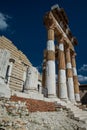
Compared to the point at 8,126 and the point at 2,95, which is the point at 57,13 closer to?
the point at 2,95

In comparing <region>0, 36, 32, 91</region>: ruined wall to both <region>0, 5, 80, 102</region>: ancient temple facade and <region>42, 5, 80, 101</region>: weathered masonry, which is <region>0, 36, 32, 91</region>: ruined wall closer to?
<region>0, 5, 80, 102</region>: ancient temple facade

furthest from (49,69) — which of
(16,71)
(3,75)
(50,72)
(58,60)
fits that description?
(16,71)

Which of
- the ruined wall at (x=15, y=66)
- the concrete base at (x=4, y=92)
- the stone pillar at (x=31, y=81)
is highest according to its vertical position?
the ruined wall at (x=15, y=66)

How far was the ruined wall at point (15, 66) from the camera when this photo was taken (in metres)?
19.5

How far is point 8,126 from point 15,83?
15.7m

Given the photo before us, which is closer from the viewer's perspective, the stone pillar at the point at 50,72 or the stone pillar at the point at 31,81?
the stone pillar at the point at 31,81

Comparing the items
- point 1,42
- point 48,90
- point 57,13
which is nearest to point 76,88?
point 48,90

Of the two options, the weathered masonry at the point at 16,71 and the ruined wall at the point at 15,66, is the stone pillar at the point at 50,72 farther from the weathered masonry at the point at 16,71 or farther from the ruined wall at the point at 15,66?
the ruined wall at the point at 15,66

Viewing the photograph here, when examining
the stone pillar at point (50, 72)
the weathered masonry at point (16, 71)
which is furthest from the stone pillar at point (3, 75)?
the stone pillar at point (50, 72)

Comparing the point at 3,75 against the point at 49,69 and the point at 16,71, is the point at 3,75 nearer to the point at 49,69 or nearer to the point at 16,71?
the point at 49,69

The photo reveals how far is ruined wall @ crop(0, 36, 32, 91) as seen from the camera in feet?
64.0

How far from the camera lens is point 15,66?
2133cm

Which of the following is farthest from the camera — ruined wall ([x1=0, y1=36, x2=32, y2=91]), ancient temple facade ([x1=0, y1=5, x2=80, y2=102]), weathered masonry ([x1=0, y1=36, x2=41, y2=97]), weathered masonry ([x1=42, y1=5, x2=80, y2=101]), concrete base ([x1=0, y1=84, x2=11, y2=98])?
ruined wall ([x1=0, y1=36, x2=32, y2=91])

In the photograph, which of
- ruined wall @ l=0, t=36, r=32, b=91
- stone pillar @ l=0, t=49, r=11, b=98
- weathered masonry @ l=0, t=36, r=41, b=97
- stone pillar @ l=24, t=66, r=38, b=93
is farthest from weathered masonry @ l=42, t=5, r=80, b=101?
stone pillar @ l=0, t=49, r=11, b=98
